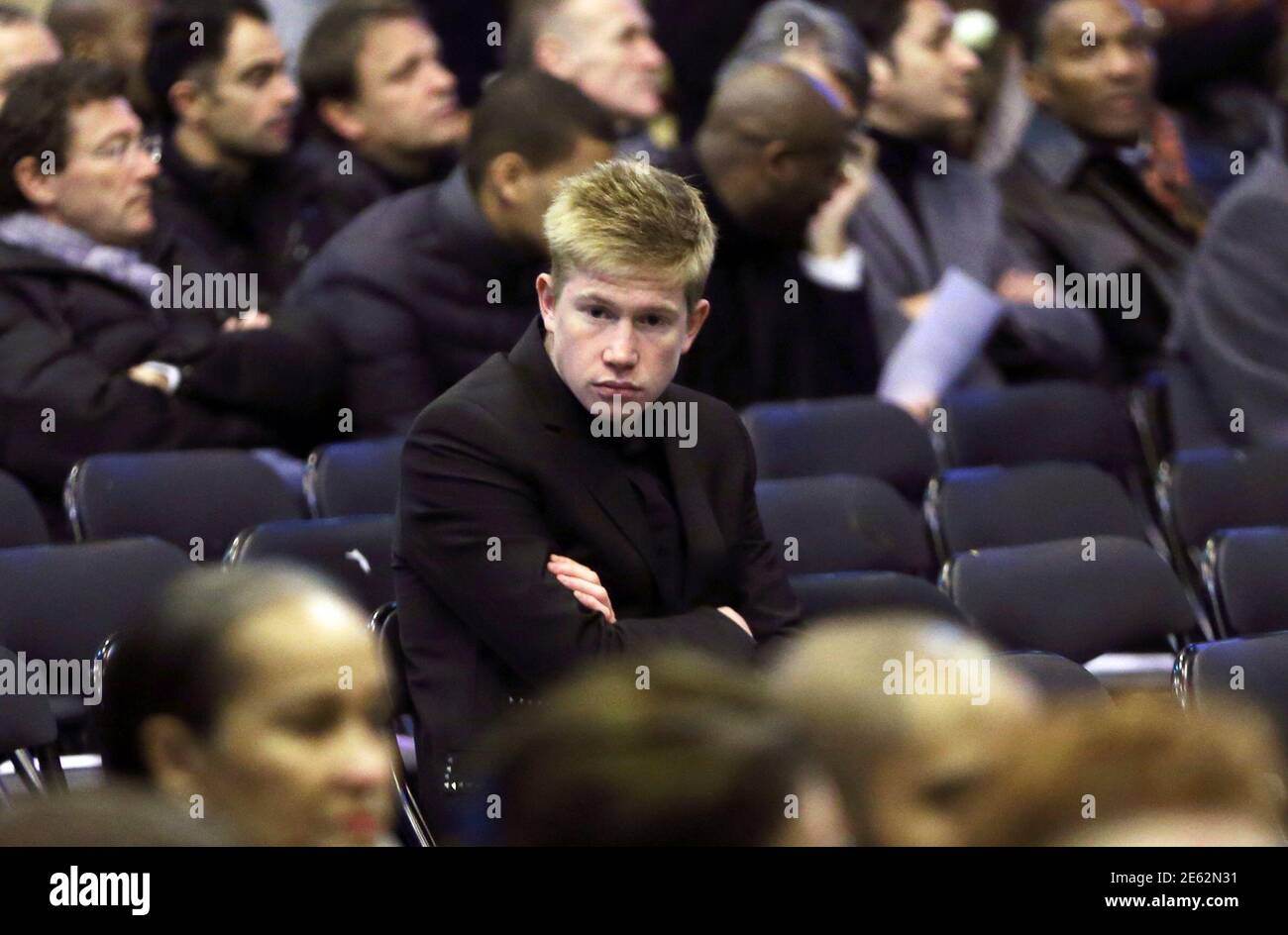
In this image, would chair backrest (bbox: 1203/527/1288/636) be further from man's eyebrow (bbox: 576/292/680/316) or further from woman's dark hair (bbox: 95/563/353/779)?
woman's dark hair (bbox: 95/563/353/779)

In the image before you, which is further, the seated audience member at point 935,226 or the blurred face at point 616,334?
the seated audience member at point 935,226

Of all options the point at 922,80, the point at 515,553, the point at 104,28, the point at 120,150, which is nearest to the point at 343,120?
the point at 104,28

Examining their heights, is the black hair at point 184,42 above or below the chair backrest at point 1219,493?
above

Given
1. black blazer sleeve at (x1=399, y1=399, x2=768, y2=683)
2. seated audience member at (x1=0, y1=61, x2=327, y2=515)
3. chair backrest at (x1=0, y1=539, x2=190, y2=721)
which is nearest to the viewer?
black blazer sleeve at (x1=399, y1=399, x2=768, y2=683)

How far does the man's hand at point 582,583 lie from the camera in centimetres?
307

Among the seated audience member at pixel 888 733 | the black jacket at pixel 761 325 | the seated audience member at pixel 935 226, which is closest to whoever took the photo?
the seated audience member at pixel 888 733

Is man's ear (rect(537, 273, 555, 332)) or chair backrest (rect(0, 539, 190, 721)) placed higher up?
man's ear (rect(537, 273, 555, 332))

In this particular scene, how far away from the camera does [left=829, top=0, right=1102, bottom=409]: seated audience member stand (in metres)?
5.60

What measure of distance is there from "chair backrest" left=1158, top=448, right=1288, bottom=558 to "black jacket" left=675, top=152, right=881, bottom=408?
0.99 meters

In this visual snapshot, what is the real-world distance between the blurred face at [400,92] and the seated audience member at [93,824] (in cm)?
425

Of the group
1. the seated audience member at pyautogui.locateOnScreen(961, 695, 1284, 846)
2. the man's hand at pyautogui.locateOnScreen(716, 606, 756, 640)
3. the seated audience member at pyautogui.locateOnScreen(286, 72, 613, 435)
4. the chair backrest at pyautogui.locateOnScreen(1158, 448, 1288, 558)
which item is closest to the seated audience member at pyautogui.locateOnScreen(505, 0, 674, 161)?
the seated audience member at pyautogui.locateOnScreen(286, 72, 613, 435)

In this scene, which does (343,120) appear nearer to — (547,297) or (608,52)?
(608,52)

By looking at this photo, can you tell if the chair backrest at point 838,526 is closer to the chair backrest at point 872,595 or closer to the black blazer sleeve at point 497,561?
the chair backrest at point 872,595

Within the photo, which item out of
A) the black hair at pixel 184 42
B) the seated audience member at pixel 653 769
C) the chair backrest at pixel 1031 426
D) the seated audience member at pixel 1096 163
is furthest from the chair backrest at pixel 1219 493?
the seated audience member at pixel 653 769
